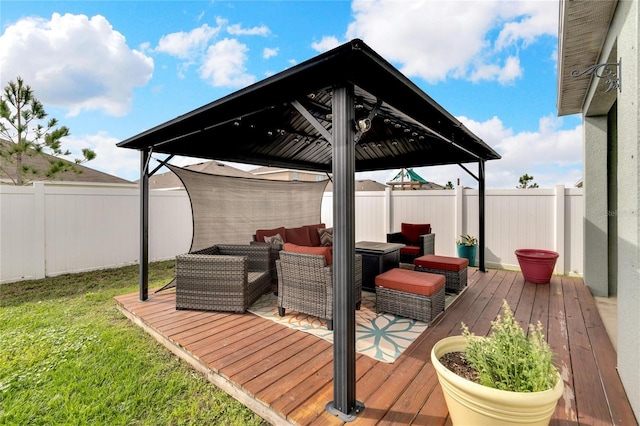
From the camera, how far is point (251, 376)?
2262mm

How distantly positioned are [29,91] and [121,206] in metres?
3.44

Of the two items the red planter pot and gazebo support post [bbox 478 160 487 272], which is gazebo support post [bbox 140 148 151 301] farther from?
the red planter pot

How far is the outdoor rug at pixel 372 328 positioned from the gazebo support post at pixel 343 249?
78 centimetres

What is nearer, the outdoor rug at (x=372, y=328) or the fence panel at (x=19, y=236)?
the outdoor rug at (x=372, y=328)

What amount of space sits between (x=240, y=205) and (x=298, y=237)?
135 centimetres

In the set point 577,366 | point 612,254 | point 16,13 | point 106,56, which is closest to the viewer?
point 577,366

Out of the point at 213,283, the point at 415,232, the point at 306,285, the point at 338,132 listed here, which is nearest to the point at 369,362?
the point at 306,285

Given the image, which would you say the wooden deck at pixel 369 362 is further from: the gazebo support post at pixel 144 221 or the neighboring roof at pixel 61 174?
the neighboring roof at pixel 61 174

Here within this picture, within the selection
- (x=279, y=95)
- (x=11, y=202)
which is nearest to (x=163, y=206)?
(x=11, y=202)

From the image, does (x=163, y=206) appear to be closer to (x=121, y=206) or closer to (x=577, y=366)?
(x=121, y=206)

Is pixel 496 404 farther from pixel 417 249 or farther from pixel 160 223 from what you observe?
pixel 160 223

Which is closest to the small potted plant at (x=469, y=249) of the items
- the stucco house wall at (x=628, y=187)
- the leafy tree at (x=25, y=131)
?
the stucco house wall at (x=628, y=187)

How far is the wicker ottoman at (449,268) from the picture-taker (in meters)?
4.37

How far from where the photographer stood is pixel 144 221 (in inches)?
162
